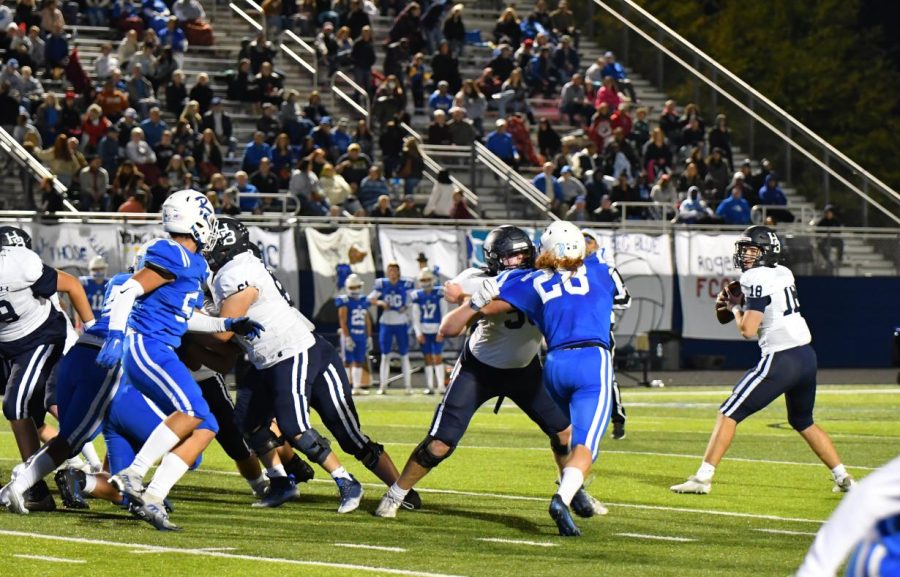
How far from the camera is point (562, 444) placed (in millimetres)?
9742

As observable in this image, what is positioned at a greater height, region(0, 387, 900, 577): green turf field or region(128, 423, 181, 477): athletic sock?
region(128, 423, 181, 477): athletic sock

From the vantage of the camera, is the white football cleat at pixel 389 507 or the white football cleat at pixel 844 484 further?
the white football cleat at pixel 844 484

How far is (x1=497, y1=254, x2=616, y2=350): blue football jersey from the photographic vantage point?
897cm

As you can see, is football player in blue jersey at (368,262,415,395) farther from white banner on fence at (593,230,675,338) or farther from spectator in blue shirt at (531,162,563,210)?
spectator in blue shirt at (531,162,563,210)

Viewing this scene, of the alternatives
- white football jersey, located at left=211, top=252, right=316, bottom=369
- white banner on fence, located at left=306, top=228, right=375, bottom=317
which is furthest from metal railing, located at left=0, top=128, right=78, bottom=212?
white football jersey, located at left=211, top=252, right=316, bottom=369

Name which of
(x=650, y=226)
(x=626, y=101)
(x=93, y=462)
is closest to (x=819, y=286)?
(x=650, y=226)

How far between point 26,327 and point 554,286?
129 inches

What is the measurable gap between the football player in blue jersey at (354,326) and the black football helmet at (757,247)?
11.5 meters

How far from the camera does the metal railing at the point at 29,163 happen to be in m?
22.8

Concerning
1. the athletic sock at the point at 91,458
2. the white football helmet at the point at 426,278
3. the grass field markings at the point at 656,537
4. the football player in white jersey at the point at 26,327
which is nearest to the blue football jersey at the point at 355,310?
the white football helmet at the point at 426,278

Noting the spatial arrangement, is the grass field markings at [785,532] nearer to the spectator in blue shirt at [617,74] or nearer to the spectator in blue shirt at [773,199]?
the spectator in blue shirt at [773,199]

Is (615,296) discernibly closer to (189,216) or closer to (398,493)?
(398,493)

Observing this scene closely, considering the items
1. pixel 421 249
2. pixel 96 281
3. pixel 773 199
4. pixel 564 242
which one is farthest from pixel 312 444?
pixel 773 199

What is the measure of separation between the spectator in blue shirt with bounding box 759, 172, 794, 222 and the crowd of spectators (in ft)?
0.10
